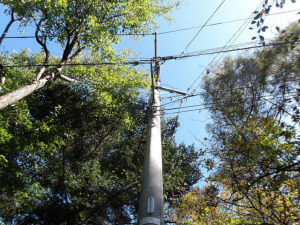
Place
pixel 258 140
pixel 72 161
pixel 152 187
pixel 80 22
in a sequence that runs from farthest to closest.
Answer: pixel 72 161, pixel 80 22, pixel 258 140, pixel 152 187

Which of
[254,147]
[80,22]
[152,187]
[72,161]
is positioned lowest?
[152,187]

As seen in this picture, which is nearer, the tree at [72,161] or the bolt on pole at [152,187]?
the bolt on pole at [152,187]

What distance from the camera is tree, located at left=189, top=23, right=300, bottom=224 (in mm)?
3939

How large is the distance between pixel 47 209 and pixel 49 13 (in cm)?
762

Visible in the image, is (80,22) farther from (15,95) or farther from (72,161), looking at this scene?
(72,161)

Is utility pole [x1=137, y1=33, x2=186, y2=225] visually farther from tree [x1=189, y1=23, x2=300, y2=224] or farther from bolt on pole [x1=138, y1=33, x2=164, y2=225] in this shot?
tree [x1=189, y1=23, x2=300, y2=224]

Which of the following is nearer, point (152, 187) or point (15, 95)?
point (152, 187)

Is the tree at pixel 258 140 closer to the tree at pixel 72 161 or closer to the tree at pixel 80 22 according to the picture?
the tree at pixel 72 161

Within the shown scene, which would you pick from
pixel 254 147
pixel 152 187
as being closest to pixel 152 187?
pixel 152 187

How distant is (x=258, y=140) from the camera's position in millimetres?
4852

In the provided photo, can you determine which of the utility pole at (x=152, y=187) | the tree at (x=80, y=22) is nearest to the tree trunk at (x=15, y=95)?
the tree at (x=80, y=22)

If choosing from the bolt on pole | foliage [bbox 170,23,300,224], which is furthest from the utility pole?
foliage [bbox 170,23,300,224]

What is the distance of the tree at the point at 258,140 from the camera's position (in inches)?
155

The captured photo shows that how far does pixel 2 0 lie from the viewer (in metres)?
7.71
